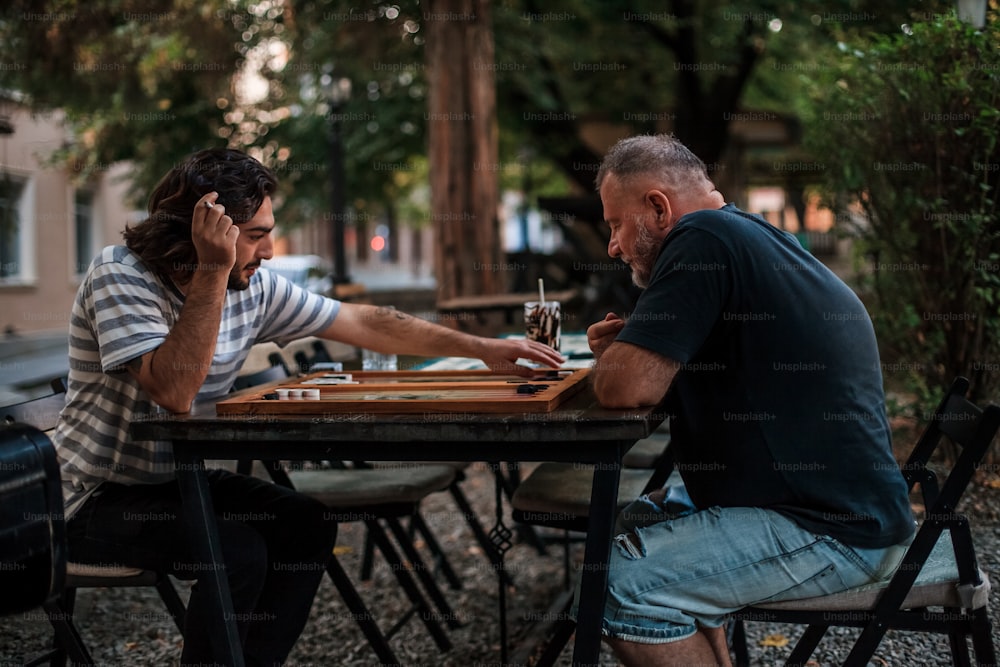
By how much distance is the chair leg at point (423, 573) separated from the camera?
3.71 metres

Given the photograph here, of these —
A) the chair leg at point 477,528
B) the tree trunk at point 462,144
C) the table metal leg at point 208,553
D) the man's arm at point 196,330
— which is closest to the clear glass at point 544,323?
the chair leg at point 477,528

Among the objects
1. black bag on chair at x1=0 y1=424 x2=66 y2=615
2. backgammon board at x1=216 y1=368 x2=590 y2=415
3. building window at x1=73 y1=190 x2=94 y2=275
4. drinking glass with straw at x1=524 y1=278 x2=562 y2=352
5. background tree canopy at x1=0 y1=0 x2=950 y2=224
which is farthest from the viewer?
building window at x1=73 y1=190 x2=94 y2=275

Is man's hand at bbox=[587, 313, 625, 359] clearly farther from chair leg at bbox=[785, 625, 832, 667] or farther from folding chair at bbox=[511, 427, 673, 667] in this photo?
chair leg at bbox=[785, 625, 832, 667]

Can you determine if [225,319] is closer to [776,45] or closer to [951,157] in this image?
[951,157]

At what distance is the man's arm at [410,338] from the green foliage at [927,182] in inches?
110

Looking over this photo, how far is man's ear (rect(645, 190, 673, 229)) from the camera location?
240 centimetres

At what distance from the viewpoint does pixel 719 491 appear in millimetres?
2211

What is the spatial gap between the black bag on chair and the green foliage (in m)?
4.15

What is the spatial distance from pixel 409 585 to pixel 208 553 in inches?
53.0

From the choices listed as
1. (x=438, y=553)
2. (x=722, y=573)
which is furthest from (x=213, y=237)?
(x=438, y=553)

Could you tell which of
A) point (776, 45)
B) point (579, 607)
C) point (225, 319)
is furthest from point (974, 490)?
point (776, 45)

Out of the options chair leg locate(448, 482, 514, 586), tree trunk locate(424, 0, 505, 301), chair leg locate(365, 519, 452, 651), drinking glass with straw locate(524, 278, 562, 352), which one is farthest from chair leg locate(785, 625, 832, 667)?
tree trunk locate(424, 0, 505, 301)

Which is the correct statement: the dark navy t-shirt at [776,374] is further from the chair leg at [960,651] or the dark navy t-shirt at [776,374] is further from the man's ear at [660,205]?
the chair leg at [960,651]

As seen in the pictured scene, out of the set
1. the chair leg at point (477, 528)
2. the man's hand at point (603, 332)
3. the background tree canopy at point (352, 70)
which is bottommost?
the chair leg at point (477, 528)
